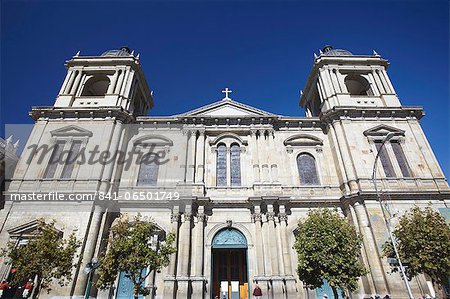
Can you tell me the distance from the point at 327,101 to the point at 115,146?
1884cm

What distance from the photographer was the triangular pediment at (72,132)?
21094 mm

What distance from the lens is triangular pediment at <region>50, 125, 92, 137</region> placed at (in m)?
21.1

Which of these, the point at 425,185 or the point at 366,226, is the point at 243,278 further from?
the point at 425,185

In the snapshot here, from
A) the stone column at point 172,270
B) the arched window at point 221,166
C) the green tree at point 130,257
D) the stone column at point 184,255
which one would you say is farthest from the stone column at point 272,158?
the green tree at point 130,257

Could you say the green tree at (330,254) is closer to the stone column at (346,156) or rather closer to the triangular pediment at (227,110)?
the stone column at (346,156)

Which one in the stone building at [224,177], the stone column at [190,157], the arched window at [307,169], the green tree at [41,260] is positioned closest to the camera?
the green tree at [41,260]

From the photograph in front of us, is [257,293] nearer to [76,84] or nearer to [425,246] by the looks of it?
[425,246]

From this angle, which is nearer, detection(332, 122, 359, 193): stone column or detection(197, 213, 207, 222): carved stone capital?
detection(197, 213, 207, 222): carved stone capital

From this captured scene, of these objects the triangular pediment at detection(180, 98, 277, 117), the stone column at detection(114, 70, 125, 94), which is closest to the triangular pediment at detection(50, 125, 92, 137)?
the stone column at detection(114, 70, 125, 94)

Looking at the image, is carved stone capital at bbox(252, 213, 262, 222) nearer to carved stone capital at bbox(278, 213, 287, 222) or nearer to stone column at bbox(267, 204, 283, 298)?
stone column at bbox(267, 204, 283, 298)

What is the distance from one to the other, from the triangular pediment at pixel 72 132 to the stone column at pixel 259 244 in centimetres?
1442

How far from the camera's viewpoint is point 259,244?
1766 cm

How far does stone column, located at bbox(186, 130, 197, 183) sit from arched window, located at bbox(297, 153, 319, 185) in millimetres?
8650

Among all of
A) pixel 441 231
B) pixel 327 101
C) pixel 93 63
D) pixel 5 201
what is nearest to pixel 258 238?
pixel 441 231
